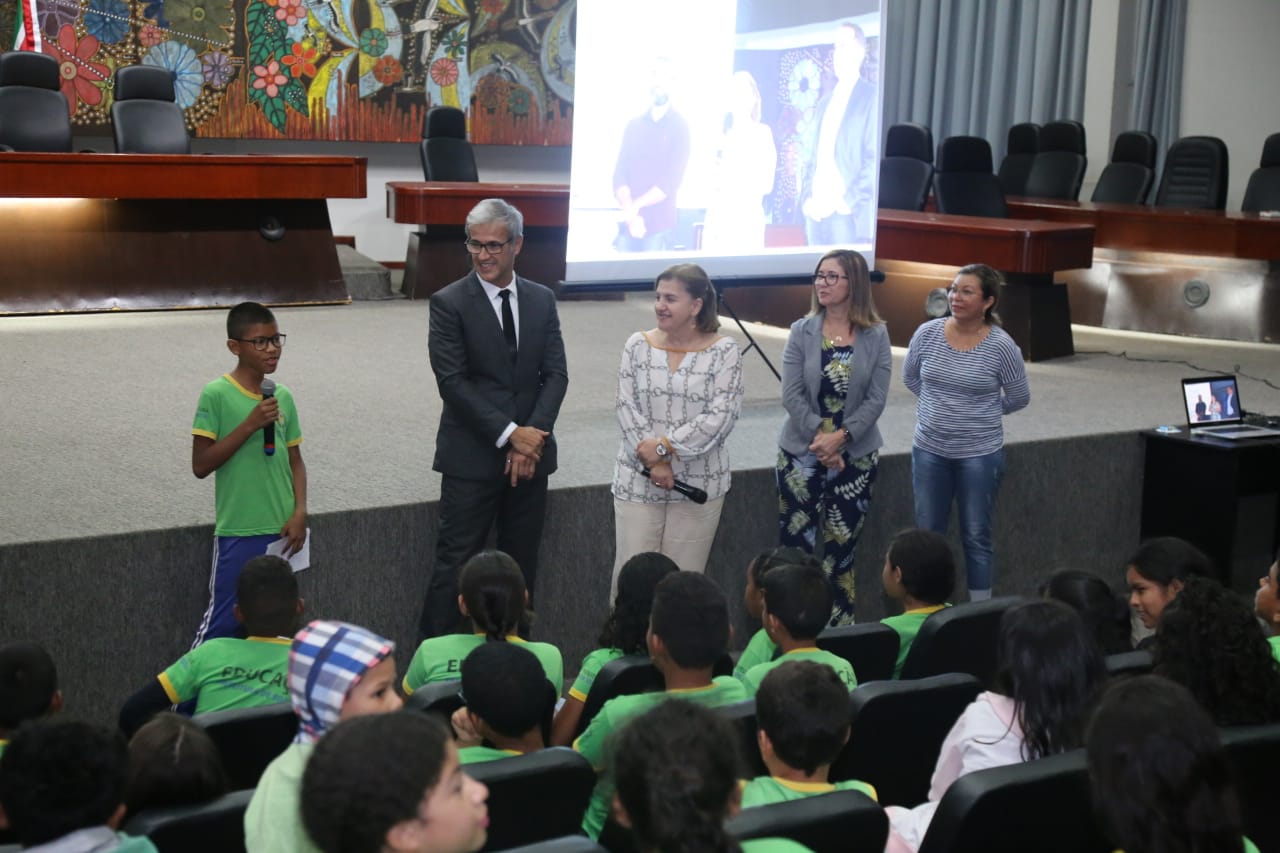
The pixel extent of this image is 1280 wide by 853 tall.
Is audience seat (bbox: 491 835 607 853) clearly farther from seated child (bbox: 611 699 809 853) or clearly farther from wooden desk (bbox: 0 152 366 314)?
wooden desk (bbox: 0 152 366 314)

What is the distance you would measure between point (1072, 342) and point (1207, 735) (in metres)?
5.73

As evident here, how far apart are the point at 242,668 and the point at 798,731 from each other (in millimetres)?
1221

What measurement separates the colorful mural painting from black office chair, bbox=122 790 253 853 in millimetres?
8248

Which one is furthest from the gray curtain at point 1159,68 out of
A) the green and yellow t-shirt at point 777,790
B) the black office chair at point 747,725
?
the green and yellow t-shirt at point 777,790

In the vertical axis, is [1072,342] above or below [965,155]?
below

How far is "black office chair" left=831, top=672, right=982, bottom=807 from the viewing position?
237 cm

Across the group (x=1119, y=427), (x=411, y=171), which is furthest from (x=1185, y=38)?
(x=1119, y=427)

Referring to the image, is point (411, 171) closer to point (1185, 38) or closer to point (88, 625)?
point (1185, 38)

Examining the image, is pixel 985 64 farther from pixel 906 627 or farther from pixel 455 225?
pixel 906 627

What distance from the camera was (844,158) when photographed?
5863 mm

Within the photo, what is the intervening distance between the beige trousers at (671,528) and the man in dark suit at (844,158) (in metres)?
2.46

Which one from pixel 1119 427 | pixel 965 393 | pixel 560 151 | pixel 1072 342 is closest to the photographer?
pixel 965 393

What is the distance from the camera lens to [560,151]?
11.3 m

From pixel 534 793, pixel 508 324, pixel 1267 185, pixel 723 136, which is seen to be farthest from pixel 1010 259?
pixel 534 793
